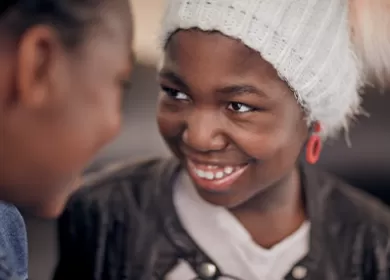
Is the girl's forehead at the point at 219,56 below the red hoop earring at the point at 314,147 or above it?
above

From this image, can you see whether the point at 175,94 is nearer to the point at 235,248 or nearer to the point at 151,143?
the point at 151,143

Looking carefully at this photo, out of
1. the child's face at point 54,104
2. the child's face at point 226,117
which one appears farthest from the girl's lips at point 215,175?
the child's face at point 54,104

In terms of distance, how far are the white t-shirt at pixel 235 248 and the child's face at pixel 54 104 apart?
0.13m

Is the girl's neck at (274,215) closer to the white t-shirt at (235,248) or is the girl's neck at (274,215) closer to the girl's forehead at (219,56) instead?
the white t-shirt at (235,248)

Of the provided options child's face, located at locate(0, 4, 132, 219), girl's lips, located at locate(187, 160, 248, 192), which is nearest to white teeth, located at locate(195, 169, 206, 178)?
girl's lips, located at locate(187, 160, 248, 192)

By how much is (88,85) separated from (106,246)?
0.18 metres

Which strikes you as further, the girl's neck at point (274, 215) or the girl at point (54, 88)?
the girl's neck at point (274, 215)

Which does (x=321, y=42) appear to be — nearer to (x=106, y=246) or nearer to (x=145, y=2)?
(x=145, y=2)

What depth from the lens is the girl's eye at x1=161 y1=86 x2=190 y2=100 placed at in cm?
64

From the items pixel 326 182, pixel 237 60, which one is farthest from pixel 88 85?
pixel 326 182

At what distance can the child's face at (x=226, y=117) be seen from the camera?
61 cm

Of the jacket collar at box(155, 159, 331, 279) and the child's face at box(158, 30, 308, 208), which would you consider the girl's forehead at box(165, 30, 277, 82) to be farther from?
the jacket collar at box(155, 159, 331, 279)

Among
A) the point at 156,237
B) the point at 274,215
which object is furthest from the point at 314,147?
the point at 156,237

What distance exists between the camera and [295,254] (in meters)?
0.68
